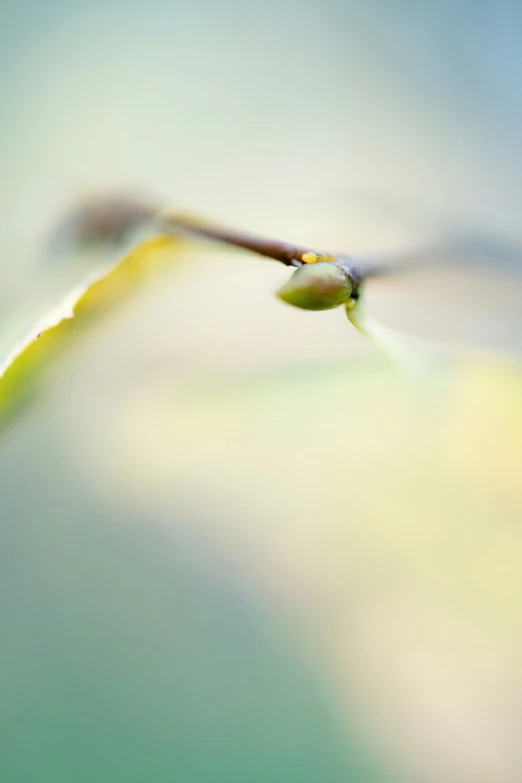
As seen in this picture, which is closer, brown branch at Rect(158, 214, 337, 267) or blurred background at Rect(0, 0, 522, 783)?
brown branch at Rect(158, 214, 337, 267)

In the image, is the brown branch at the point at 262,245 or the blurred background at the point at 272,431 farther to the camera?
the blurred background at the point at 272,431

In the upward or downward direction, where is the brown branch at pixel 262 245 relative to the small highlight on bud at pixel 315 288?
upward

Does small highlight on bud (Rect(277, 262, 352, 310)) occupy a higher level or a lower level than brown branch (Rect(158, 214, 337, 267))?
lower

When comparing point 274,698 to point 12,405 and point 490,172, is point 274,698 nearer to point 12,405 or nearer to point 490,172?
point 12,405

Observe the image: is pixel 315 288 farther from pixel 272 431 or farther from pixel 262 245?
pixel 272 431

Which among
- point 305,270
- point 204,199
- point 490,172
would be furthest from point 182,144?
point 305,270

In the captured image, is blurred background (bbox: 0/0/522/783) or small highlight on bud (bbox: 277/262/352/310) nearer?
small highlight on bud (bbox: 277/262/352/310)
